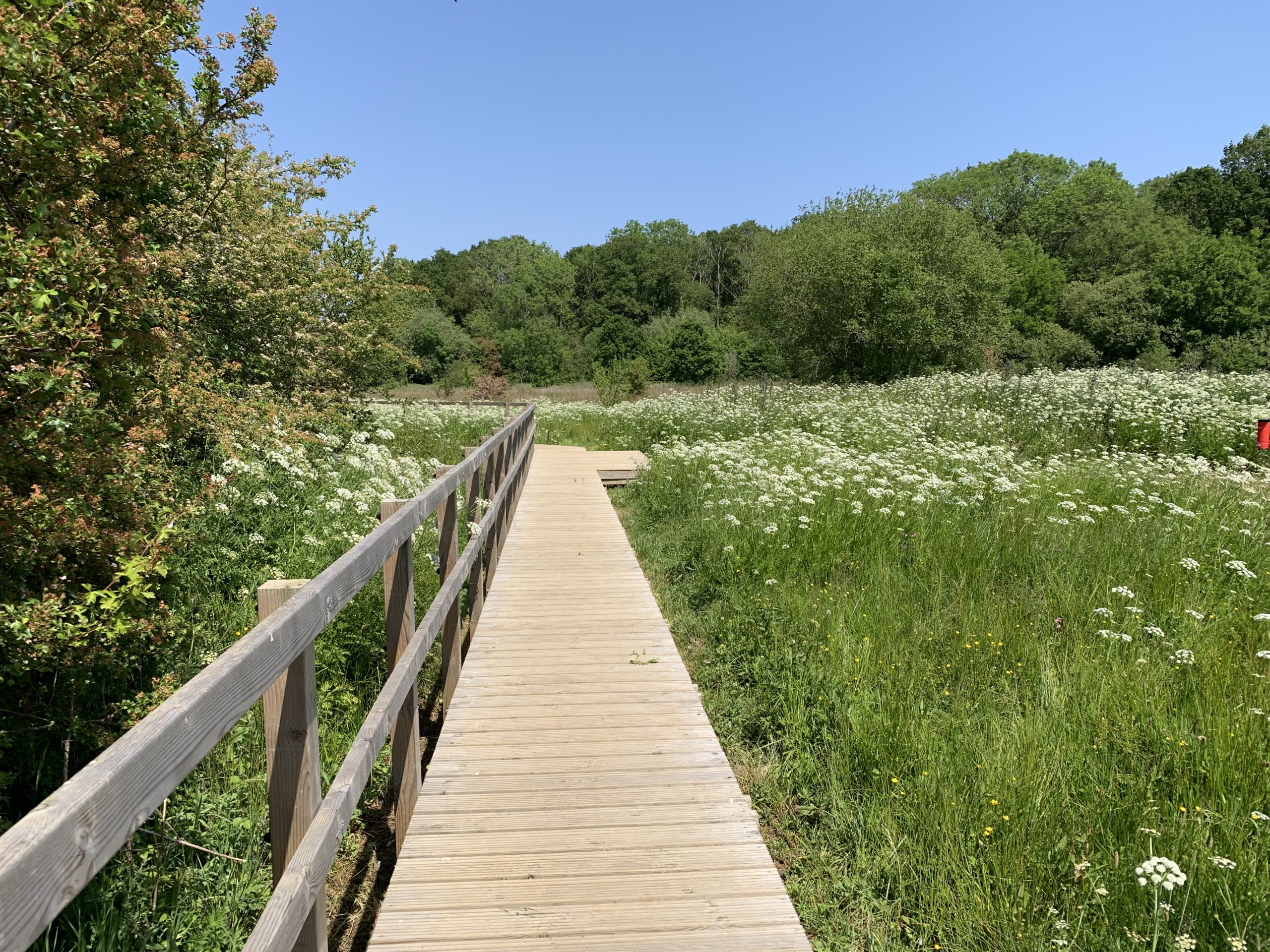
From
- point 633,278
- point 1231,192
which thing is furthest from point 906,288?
point 633,278

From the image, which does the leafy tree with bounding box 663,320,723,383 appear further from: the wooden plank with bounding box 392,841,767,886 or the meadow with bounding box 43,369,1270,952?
the wooden plank with bounding box 392,841,767,886

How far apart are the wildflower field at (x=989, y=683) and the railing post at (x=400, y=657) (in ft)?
5.21

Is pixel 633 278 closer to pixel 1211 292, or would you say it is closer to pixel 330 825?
pixel 1211 292

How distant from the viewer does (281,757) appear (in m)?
1.84

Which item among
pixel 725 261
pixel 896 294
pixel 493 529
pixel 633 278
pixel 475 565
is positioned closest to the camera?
pixel 475 565

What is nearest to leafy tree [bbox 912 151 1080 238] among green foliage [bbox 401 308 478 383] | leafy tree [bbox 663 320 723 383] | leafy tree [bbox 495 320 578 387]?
leafy tree [bbox 663 320 723 383]

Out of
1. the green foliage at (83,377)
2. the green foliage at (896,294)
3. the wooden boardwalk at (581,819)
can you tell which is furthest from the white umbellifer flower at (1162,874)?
the green foliage at (896,294)

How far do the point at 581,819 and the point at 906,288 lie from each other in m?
34.8

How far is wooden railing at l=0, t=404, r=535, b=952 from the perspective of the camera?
33.4 inches

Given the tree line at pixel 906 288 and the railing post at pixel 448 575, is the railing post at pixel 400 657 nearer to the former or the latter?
the railing post at pixel 448 575

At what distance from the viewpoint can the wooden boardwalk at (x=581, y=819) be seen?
7.68 ft

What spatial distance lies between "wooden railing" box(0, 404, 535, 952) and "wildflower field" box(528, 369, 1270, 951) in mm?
1760

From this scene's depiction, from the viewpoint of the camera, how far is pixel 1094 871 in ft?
8.70

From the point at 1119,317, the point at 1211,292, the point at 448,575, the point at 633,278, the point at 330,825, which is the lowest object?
the point at 330,825
